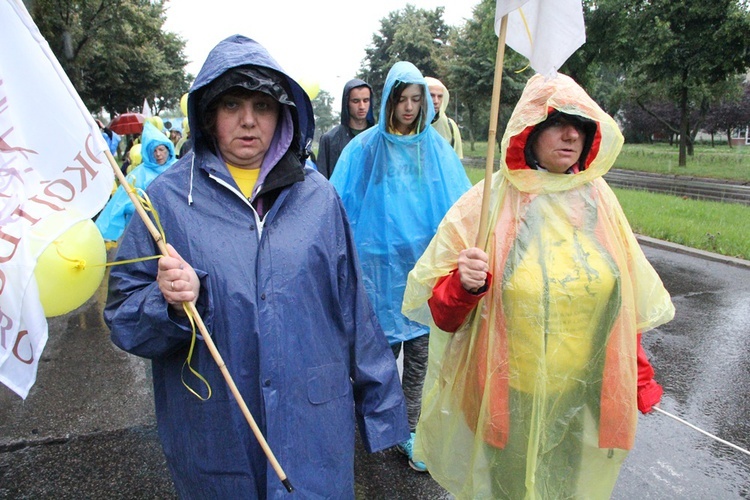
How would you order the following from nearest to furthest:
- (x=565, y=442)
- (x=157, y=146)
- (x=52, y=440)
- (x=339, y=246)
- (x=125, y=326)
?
(x=125, y=326) < (x=339, y=246) < (x=565, y=442) < (x=52, y=440) < (x=157, y=146)

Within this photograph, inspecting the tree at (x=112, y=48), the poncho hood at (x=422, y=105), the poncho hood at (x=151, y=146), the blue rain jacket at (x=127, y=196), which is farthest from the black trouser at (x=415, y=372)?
the tree at (x=112, y=48)

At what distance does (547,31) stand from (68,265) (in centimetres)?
153

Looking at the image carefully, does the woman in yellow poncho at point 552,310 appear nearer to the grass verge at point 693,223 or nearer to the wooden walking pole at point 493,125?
the wooden walking pole at point 493,125

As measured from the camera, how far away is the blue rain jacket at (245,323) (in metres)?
1.57

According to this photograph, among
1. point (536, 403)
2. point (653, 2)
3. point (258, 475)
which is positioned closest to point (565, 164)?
point (536, 403)

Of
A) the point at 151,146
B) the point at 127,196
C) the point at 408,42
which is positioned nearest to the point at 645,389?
the point at 127,196

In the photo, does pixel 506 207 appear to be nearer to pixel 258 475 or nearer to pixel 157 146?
pixel 258 475

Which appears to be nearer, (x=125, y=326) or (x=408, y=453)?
(x=125, y=326)

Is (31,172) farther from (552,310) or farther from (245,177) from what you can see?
(552,310)

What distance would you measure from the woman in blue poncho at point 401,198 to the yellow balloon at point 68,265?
68.4 inches

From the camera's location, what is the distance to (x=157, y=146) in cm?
634

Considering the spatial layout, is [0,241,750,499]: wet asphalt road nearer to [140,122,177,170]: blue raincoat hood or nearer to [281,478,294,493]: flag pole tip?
[281,478,294,493]: flag pole tip

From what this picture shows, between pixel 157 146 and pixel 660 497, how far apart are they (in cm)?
550

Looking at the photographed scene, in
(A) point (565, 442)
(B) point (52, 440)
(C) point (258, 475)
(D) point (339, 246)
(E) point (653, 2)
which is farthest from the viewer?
(E) point (653, 2)
